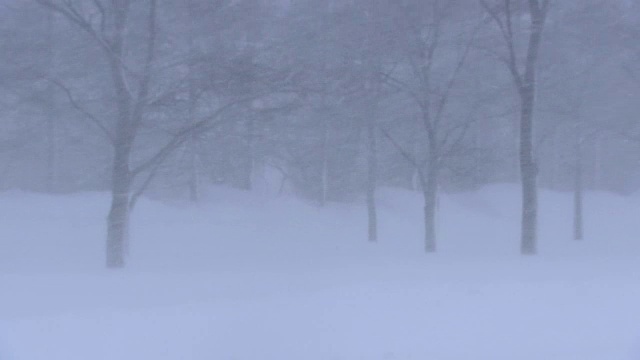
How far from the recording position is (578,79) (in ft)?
74.6

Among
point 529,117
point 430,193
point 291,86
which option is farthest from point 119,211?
point 430,193

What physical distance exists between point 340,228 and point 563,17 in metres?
9.67

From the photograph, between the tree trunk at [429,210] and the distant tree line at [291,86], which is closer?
the distant tree line at [291,86]

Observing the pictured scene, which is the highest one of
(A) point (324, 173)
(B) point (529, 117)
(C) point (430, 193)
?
(B) point (529, 117)

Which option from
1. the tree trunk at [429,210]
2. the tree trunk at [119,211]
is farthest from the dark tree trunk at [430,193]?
the tree trunk at [119,211]

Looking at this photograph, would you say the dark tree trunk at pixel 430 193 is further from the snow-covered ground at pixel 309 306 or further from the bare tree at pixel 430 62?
the snow-covered ground at pixel 309 306

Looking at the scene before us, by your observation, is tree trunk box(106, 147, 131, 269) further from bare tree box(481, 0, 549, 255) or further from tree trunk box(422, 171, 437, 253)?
tree trunk box(422, 171, 437, 253)

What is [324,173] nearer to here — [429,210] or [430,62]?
[429,210]

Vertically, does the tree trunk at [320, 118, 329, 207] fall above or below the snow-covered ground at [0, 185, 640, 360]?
above

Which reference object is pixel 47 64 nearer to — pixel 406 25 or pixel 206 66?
pixel 206 66

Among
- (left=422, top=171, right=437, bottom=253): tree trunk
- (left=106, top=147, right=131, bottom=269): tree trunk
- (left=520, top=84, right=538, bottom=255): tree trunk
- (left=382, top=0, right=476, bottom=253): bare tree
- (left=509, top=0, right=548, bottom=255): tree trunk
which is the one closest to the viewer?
(left=106, top=147, right=131, bottom=269): tree trunk

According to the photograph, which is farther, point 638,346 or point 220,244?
point 220,244

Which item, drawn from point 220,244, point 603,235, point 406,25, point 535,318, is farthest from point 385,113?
point 535,318

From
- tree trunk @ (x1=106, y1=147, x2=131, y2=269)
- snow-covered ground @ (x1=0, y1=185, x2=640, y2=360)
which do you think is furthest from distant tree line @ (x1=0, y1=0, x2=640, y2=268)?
snow-covered ground @ (x1=0, y1=185, x2=640, y2=360)
